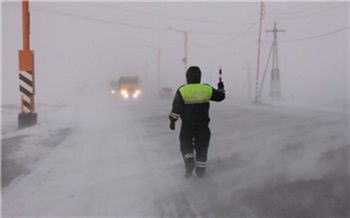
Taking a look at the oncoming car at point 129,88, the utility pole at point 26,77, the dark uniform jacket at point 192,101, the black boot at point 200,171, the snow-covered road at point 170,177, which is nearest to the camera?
the snow-covered road at point 170,177

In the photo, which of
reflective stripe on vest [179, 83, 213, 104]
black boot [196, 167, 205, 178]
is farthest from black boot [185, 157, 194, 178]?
reflective stripe on vest [179, 83, 213, 104]

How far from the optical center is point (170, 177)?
5.66 m

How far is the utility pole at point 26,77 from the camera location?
11617mm

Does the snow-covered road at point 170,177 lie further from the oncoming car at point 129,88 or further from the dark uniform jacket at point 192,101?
the oncoming car at point 129,88

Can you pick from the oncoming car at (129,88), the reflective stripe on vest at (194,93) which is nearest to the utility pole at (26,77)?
the reflective stripe on vest at (194,93)

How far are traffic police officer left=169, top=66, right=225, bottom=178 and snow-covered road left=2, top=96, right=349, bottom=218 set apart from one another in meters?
0.32

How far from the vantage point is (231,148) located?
7.96 m

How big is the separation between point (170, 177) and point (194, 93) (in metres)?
1.37

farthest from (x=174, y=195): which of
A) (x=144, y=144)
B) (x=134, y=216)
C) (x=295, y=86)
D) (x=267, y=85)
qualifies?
(x=267, y=85)

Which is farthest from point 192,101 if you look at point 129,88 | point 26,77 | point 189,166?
point 129,88

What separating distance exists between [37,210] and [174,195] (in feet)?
5.60

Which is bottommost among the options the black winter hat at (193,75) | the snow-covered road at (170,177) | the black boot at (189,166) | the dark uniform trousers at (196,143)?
the snow-covered road at (170,177)

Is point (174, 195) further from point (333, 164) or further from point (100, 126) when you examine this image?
point (100, 126)

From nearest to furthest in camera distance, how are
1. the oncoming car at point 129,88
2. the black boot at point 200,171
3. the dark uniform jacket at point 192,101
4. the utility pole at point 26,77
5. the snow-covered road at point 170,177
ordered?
the snow-covered road at point 170,177 < the dark uniform jacket at point 192,101 < the black boot at point 200,171 < the utility pole at point 26,77 < the oncoming car at point 129,88
